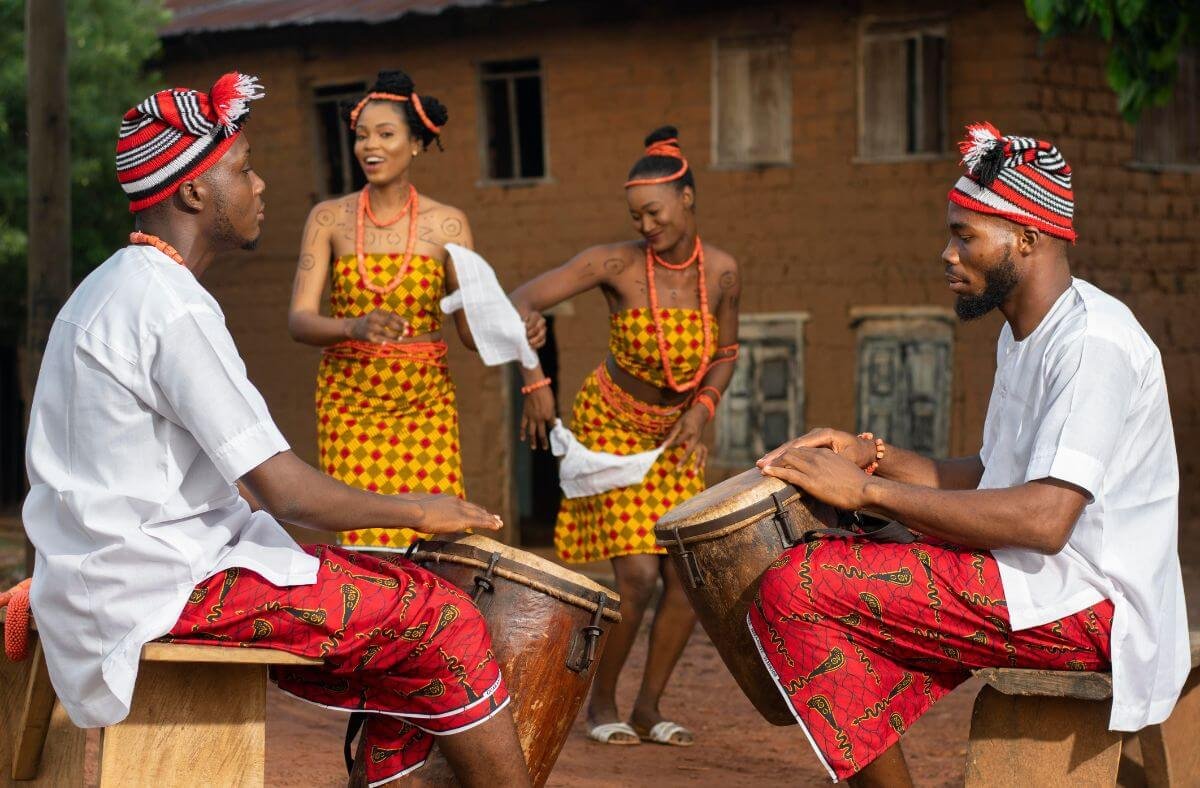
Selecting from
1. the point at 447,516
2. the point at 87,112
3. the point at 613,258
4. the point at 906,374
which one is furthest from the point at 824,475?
the point at 87,112

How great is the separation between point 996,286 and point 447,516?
4.87 ft

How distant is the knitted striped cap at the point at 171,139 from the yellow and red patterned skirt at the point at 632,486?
9.00 ft

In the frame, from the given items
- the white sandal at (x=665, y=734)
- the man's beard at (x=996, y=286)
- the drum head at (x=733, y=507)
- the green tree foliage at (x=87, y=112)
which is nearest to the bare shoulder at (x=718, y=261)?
the white sandal at (x=665, y=734)

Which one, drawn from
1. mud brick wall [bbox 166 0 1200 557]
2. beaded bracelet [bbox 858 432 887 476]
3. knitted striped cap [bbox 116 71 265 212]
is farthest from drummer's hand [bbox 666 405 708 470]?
mud brick wall [bbox 166 0 1200 557]

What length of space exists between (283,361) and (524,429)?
9.79m

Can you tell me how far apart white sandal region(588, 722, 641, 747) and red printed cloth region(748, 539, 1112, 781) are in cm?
222

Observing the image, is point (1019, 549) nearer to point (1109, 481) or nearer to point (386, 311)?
point (1109, 481)

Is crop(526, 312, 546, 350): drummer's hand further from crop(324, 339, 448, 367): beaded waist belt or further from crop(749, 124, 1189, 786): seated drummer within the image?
crop(749, 124, 1189, 786): seated drummer

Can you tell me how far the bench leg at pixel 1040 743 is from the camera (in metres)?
3.82

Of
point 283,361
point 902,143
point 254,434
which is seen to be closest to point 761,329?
point 902,143

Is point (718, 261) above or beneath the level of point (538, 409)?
above

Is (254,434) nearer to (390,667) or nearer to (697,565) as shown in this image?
(390,667)

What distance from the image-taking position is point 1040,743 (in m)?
3.87

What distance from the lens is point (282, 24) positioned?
579 inches
